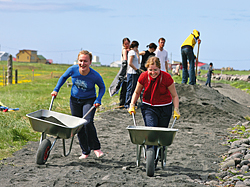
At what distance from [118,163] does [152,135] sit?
1202 mm

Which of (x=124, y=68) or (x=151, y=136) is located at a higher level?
(x=124, y=68)

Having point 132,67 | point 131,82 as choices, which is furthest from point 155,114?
point 131,82

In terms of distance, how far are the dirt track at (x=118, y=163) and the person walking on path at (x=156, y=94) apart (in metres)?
0.67

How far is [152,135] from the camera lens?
451 centimetres

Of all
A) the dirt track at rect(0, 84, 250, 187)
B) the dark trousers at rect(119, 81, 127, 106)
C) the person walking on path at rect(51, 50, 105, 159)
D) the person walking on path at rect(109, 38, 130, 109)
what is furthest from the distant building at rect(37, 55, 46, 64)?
the person walking on path at rect(51, 50, 105, 159)

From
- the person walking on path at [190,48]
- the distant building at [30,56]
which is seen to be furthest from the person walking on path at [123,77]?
the distant building at [30,56]

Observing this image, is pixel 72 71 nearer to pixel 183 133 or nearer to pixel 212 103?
pixel 183 133

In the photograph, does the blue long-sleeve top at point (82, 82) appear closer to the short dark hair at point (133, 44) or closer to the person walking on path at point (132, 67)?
the person walking on path at point (132, 67)

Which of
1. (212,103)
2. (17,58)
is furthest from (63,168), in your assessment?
(17,58)

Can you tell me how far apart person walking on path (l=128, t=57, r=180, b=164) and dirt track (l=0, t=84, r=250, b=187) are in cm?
67

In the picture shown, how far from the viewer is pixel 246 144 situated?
686cm

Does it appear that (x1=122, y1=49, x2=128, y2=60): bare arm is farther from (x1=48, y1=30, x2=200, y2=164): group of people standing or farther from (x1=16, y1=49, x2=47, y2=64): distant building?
(x1=16, y1=49, x2=47, y2=64): distant building

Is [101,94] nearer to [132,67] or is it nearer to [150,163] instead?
[150,163]

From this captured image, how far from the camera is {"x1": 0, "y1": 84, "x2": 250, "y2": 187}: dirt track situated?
4.38m
